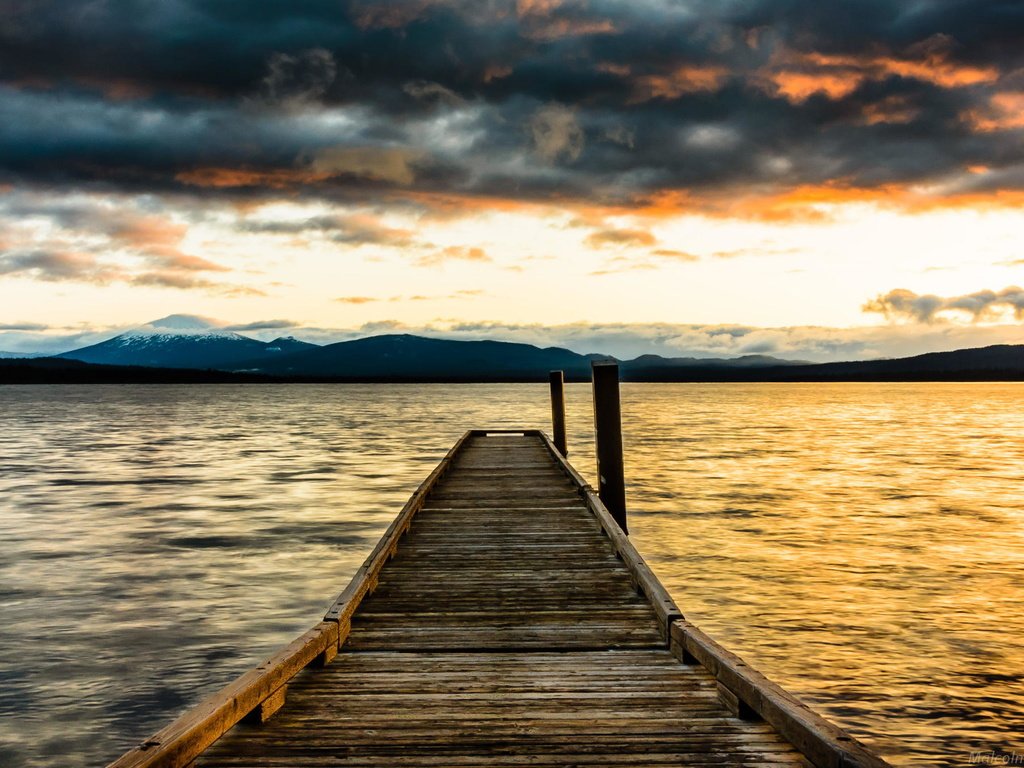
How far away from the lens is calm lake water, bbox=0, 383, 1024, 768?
27.8 ft

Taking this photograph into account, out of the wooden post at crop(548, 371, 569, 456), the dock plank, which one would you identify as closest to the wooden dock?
the dock plank

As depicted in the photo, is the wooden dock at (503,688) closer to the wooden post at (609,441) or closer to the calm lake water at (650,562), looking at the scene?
the calm lake water at (650,562)

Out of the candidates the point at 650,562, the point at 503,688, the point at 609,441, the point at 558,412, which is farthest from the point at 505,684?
the point at 558,412

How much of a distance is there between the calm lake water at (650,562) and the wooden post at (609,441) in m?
1.63

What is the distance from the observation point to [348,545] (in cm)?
1738

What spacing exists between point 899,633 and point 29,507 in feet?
68.0

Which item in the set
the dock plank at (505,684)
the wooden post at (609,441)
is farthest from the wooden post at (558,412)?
the dock plank at (505,684)

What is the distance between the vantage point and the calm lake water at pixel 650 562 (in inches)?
334

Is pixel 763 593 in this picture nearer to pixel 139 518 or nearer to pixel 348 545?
pixel 348 545

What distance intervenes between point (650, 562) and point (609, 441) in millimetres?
2769

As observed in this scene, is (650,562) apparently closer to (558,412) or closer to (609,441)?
(609,441)

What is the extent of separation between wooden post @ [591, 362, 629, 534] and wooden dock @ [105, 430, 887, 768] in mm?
3965

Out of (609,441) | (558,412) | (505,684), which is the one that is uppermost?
(609,441)

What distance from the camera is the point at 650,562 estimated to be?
1554 centimetres
